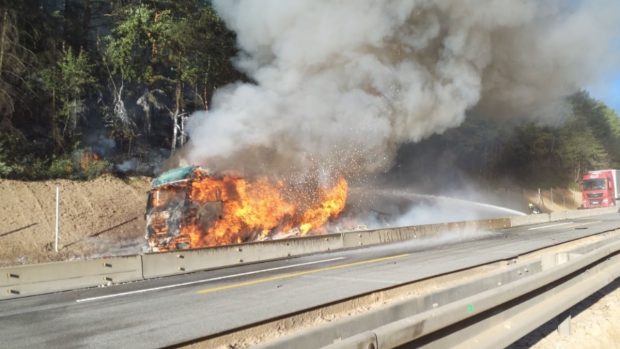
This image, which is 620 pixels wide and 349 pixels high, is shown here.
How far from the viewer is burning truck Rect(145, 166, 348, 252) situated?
504 inches

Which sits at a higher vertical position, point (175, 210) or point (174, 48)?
point (174, 48)

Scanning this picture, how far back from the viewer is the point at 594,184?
3781 cm

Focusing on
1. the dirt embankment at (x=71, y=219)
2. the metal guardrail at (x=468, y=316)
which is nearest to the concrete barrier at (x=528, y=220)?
the dirt embankment at (x=71, y=219)

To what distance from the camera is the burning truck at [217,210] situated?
42.0ft

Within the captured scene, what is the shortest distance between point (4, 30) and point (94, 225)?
30.6 ft

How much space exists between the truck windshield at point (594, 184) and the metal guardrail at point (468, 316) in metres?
37.6

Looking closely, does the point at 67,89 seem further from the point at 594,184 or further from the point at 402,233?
the point at 594,184

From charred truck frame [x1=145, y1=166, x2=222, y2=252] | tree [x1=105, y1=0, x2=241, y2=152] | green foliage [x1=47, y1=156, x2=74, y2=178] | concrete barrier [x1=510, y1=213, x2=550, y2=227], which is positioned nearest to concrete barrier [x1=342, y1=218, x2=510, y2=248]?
concrete barrier [x1=510, y1=213, x2=550, y2=227]

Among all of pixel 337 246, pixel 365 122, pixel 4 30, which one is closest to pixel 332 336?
pixel 337 246

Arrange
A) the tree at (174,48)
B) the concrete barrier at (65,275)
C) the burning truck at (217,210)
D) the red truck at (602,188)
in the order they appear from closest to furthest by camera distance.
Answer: the concrete barrier at (65,275) → the burning truck at (217,210) → the tree at (174,48) → the red truck at (602,188)

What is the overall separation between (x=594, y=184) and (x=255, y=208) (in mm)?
33402

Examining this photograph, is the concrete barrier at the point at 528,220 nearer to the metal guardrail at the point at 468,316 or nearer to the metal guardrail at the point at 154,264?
the metal guardrail at the point at 154,264

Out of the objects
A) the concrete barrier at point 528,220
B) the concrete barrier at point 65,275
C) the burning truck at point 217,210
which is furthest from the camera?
the concrete barrier at point 528,220

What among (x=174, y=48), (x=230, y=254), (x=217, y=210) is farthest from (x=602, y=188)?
(x=230, y=254)
